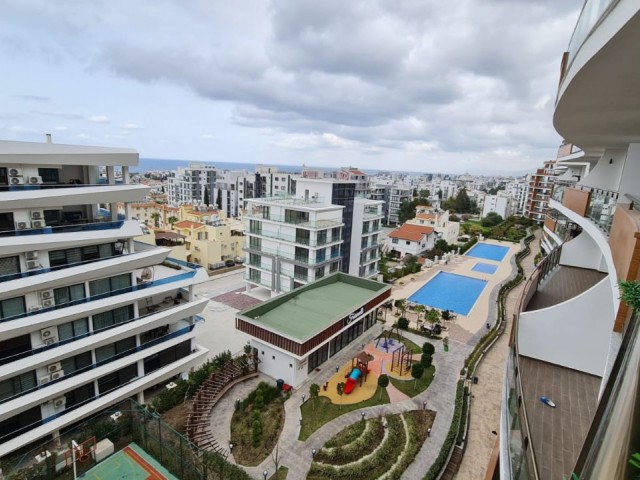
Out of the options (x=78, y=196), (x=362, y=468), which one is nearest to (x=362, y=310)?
(x=362, y=468)

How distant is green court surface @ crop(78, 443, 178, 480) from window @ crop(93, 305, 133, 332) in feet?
16.3

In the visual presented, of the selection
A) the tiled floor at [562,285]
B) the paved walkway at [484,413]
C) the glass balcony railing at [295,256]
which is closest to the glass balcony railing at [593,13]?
the paved walkway at [484,413]

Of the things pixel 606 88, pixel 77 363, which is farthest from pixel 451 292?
pixel 77 363

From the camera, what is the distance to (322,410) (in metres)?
16.0

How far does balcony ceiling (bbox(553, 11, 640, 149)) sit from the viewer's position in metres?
4.57

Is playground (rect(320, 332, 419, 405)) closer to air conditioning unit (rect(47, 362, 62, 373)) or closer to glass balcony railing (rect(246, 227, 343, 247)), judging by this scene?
glass balcony railing (rect(246, 227, 343, 247))

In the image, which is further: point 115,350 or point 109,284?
point 115,350

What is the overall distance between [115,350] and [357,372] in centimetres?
1111

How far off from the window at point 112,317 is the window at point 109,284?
2.87ft

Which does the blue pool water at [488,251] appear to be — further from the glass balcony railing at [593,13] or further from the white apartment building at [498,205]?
the glass balcony railing at [593,13]

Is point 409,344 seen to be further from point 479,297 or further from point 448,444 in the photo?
point 479,297

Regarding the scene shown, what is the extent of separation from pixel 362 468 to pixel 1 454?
12049 mm

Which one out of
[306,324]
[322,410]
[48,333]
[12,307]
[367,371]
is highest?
[12,307]

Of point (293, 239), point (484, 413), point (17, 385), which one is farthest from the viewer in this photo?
point (293, 239)
